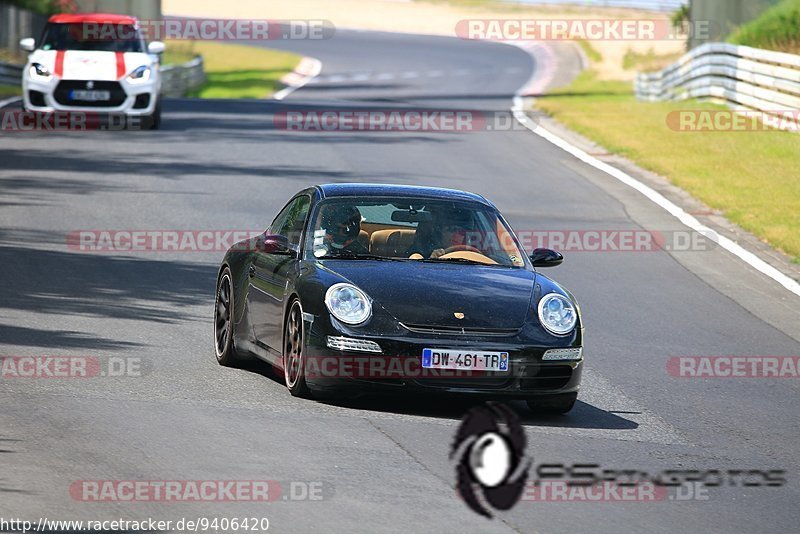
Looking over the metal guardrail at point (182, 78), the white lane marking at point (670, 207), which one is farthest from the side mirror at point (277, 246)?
the metal guardrail at point (182, 78)

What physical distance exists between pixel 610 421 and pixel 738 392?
172 centimetres

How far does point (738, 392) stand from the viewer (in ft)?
35.6

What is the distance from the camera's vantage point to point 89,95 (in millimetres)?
25594

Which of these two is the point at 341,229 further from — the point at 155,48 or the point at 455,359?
the point at 155,48

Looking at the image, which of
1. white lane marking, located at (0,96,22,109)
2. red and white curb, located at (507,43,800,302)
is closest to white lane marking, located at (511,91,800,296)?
red and white curb, located at (507,43,800,302)

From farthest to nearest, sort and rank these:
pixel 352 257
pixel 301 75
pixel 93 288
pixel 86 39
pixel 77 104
A: pixel 301 75 < pixel 86 39 < pixel 77 104 < pixel 93 288 < pixel 352 257

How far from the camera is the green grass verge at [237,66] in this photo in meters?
44.6

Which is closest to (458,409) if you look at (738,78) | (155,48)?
(155,48)

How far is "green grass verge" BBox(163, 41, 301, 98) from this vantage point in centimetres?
4459

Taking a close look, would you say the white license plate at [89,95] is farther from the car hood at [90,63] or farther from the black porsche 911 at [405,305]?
the black porsche 911 at [405,305]

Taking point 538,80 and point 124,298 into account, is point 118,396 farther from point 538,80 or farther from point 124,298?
point 538,80

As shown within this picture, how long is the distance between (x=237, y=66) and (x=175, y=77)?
45.2ft

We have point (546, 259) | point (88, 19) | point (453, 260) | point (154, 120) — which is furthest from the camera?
point (154, 120)

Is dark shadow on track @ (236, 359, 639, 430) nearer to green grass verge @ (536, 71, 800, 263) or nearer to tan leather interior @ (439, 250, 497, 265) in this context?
tan leather interior @ (439, 250, 497, 265)
